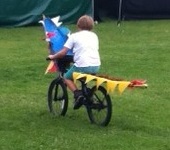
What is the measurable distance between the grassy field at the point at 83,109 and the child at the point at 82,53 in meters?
0.48

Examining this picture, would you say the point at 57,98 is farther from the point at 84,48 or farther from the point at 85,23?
the point at 85,23

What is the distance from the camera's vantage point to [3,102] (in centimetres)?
902

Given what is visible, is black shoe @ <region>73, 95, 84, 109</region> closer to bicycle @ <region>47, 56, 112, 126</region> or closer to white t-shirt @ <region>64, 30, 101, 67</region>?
bicycle @ <region>47, 56, 112, 126</region>

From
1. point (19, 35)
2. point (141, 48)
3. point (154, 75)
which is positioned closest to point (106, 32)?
point (19, 35)

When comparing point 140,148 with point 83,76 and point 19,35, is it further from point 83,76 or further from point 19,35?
point 19,35

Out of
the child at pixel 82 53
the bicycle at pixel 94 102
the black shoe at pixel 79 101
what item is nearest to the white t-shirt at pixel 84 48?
the child at pixel 82 53

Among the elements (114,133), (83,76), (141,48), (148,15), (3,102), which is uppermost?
(83,76)

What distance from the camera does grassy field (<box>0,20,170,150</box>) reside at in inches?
271

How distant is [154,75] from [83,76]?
4105mm

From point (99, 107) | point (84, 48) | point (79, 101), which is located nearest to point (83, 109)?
point (79, 101)

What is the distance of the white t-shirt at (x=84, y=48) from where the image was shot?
7.64 m

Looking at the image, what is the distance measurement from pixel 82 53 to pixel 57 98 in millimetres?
891

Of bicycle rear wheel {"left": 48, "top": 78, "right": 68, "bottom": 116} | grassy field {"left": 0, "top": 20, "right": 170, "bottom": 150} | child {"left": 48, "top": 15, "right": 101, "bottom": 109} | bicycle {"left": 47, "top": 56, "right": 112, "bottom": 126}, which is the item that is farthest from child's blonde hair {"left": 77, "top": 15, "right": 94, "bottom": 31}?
grassy field {"left": 0, "top": 20, "right": 170, "bottom": 150}

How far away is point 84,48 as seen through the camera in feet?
25.1
